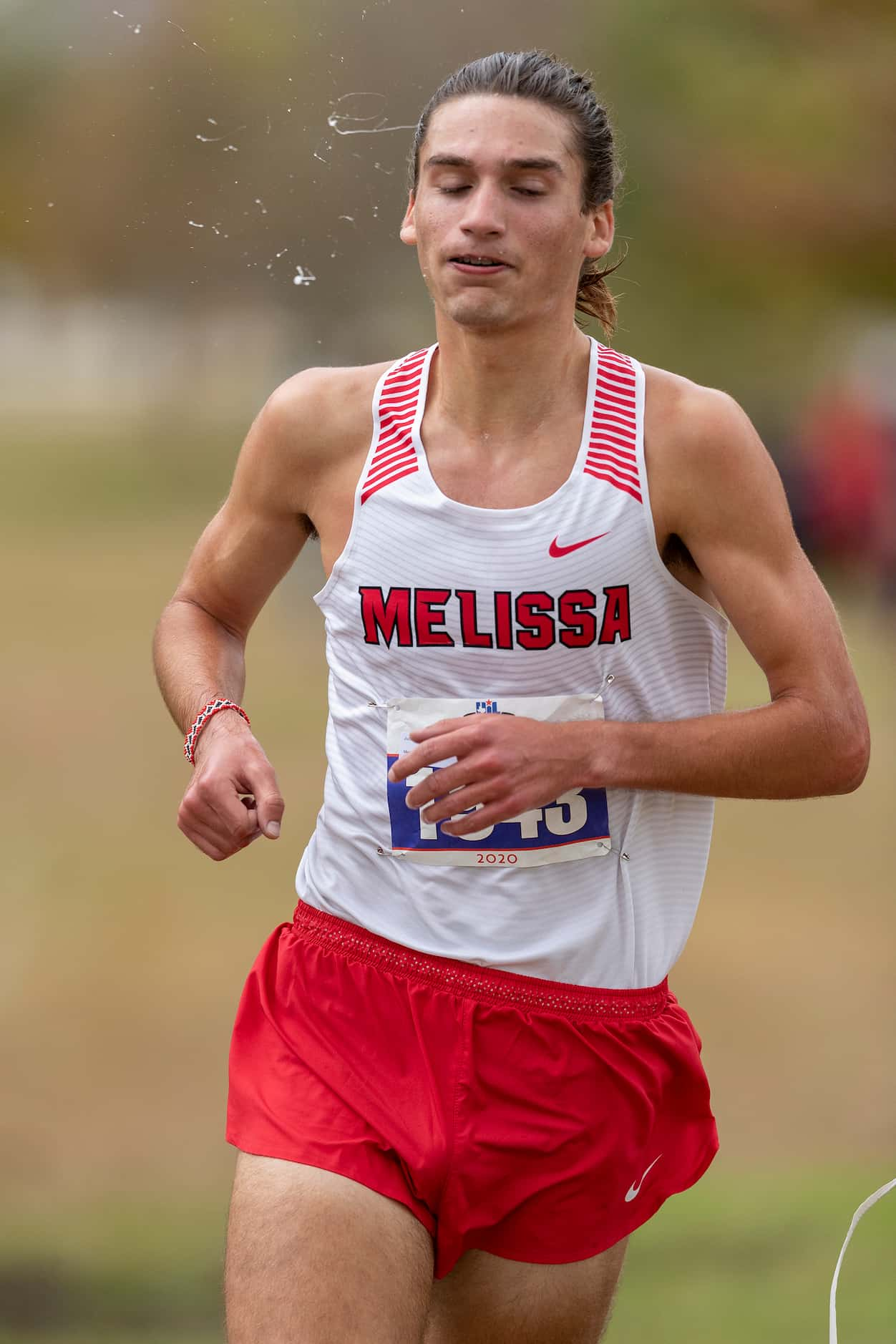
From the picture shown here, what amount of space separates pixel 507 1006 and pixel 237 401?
180cm

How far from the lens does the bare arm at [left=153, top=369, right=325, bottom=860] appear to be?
164cm

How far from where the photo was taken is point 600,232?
176 centimetres

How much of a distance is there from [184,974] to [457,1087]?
6.34 feet

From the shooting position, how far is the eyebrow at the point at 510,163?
1647 mm

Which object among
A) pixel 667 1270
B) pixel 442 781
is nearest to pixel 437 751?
pixel 442 781

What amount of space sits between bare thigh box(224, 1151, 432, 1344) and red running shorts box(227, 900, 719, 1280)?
0.02 m

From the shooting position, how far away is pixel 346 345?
3.05m

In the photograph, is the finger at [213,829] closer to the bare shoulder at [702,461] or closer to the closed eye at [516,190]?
the bare shoulder at [702,461]

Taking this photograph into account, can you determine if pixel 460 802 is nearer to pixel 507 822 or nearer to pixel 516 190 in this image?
pixel 507 822

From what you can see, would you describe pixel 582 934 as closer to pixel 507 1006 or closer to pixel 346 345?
pixel 507 1006

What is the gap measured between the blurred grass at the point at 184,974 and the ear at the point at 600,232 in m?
1.36

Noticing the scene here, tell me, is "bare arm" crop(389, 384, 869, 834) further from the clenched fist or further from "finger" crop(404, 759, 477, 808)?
the clenched fist

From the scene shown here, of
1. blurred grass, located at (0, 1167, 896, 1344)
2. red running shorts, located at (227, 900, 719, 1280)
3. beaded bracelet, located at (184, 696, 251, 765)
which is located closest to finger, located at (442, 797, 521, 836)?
red running shorts, located at (227, 900, 719, 1280)

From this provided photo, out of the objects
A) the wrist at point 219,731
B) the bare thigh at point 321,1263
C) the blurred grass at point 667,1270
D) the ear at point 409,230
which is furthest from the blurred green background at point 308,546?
the bare thigh at point 321,1263
